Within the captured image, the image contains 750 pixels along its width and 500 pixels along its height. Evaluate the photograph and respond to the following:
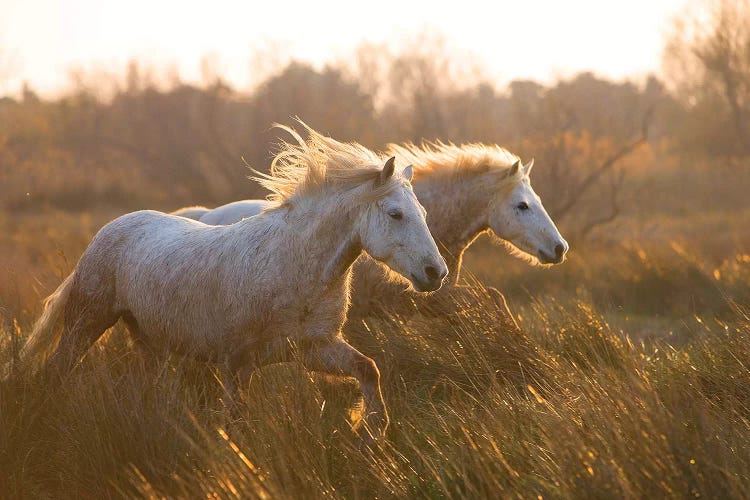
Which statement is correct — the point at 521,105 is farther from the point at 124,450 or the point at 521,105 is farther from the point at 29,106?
the point at 29,106

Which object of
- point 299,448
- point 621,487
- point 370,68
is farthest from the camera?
point 370,68

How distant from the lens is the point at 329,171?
4.90 meters

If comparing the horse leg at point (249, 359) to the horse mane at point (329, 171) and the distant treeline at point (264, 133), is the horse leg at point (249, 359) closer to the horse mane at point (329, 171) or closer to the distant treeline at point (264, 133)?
the horse mane at point (329, 171)

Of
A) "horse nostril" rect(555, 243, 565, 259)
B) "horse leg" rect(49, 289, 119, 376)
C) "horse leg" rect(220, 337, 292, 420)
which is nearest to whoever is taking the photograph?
"horse leg" rect(220, 337, 292, 420)

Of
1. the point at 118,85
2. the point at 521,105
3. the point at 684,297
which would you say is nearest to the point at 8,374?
the point at 684,297

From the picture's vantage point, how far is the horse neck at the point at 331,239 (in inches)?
187

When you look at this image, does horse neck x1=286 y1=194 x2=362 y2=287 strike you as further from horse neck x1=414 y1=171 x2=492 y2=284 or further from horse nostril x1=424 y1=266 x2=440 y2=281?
horse neck x1=414 y1=171 x2=492 y2=284

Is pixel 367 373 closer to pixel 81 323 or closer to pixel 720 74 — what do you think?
pixel 81 323

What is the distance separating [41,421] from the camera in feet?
13.9

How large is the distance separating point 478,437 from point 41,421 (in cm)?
201

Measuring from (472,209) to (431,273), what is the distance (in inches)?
100

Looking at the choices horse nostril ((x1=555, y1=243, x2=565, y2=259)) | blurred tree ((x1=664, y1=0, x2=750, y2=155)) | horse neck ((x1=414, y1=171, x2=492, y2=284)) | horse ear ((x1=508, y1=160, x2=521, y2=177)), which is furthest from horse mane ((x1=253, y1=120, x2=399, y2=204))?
blurred tree ((x1=664, y1=0, x2=750, y2=155))

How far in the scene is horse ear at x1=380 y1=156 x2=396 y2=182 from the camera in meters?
4.58

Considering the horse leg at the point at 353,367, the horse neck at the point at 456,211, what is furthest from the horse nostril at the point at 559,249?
the horse leg at the point at 353,367
